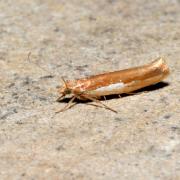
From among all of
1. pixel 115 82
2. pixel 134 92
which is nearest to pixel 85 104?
pixel 115 82

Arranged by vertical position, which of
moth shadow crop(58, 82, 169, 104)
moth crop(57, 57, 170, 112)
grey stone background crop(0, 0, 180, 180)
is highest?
moth crop(57, 57, 170, 112)

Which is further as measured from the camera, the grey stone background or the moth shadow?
the moth shadow

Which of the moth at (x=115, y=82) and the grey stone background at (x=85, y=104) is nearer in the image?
the grey stone background at (x=85, y=104)

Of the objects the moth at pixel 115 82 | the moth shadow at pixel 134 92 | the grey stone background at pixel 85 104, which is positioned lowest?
the moth shadow at pixel 134 92

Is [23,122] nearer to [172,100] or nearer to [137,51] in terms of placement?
Result: [172,100]

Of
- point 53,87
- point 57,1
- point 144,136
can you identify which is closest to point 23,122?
point 53,87

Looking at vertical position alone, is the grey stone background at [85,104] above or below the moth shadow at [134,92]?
above

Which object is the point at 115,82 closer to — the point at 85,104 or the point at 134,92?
the point at 134,92
